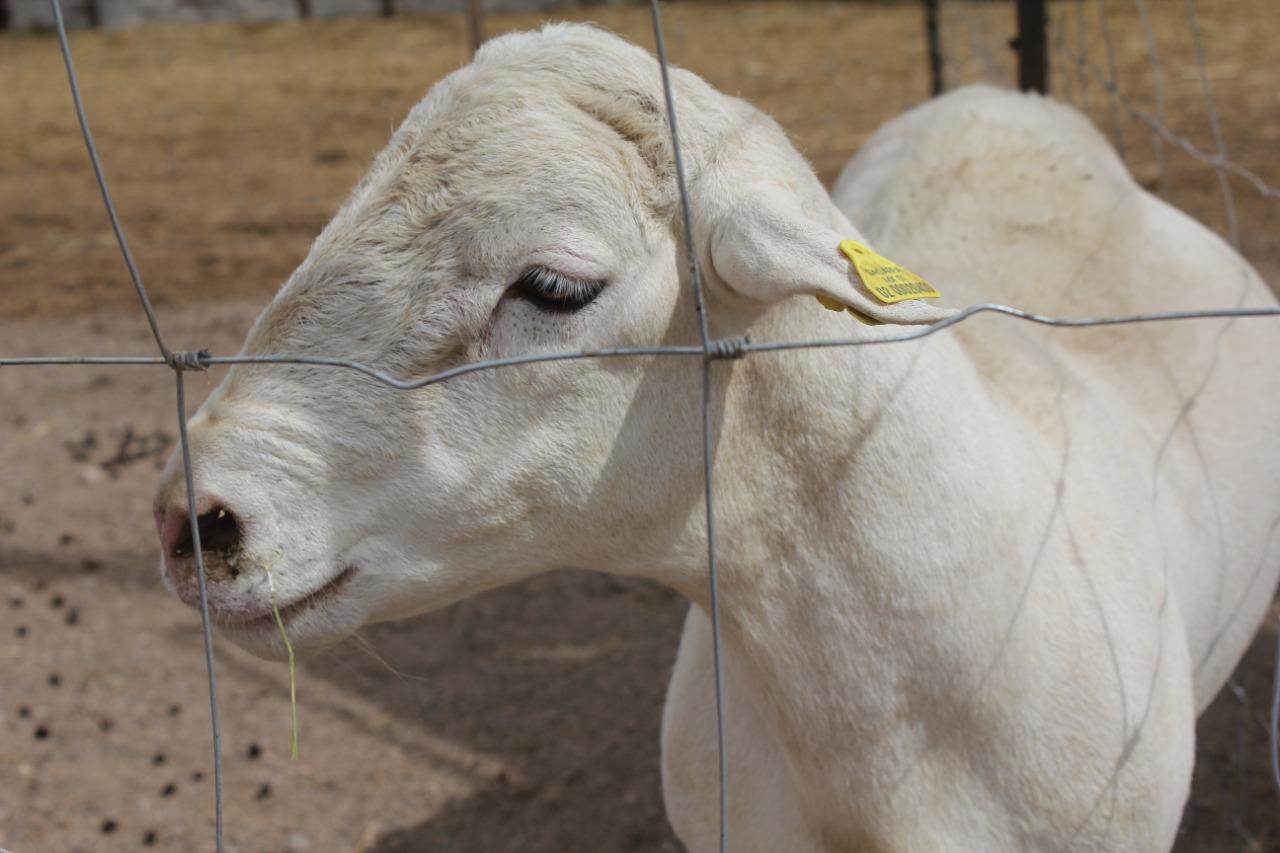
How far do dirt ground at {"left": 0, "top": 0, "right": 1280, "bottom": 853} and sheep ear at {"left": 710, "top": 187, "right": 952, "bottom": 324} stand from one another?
644 millimetres

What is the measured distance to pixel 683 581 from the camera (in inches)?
78.9

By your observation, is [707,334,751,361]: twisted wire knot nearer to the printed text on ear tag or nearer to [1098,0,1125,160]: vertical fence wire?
the printed text on ear tag

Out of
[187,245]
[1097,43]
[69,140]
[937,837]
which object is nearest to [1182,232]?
[937,837]

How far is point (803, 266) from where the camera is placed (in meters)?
1.71

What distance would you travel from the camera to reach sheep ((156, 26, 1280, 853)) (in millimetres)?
1797

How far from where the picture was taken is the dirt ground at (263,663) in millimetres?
3545

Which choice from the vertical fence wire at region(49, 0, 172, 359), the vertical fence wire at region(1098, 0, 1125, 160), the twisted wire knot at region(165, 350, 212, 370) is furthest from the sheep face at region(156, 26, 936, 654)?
the vertical fence wire at region(1098, 0, 1125, 160)

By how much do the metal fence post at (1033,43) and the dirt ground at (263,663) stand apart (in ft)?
0.65

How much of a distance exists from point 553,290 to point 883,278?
0.43 meters

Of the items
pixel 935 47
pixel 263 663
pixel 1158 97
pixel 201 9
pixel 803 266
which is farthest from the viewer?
pixel 201 9

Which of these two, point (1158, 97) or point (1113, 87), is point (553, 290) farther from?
point (1158, 97)

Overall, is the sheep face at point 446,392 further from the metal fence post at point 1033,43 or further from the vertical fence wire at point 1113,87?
the metal fence post at point 1033,43

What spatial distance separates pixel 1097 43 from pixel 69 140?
26.9ft

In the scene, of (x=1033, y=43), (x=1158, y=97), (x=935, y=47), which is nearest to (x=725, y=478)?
(x=1033, y=43)
